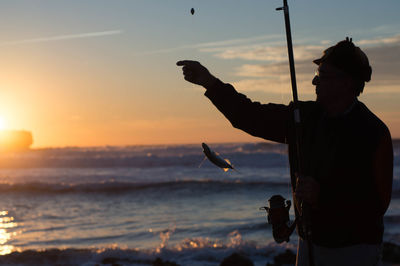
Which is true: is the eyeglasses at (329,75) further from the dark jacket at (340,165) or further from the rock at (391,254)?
the rock at (391,254)

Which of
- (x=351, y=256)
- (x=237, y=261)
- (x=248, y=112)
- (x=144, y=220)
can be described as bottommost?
(x=237, y=261)

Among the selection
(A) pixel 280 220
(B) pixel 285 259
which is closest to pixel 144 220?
(B) pixel 285 259

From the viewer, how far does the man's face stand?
2.84 metres

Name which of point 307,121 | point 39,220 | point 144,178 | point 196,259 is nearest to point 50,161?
point 144,178

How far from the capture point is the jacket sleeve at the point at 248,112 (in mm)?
2982

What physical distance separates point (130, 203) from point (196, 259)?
8887 millimetres

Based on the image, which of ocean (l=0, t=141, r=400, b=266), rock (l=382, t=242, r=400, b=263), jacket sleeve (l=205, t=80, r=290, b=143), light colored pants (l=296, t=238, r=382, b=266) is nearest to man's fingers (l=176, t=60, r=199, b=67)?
jacket sleeve (l=205, t=80, r=290, b=143)

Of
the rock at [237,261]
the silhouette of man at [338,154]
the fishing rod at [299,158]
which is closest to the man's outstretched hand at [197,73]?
the silhouette of man at [338,154]

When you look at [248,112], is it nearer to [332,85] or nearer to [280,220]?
[332,85]

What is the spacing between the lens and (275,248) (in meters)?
9.80

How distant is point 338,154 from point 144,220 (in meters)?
11.3

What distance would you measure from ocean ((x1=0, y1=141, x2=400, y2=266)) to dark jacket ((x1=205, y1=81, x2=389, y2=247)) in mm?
6478

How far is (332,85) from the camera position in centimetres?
285

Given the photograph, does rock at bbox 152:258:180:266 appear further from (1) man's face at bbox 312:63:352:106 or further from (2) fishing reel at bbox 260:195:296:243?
(1) man's face at bbox 312:63:352:106
